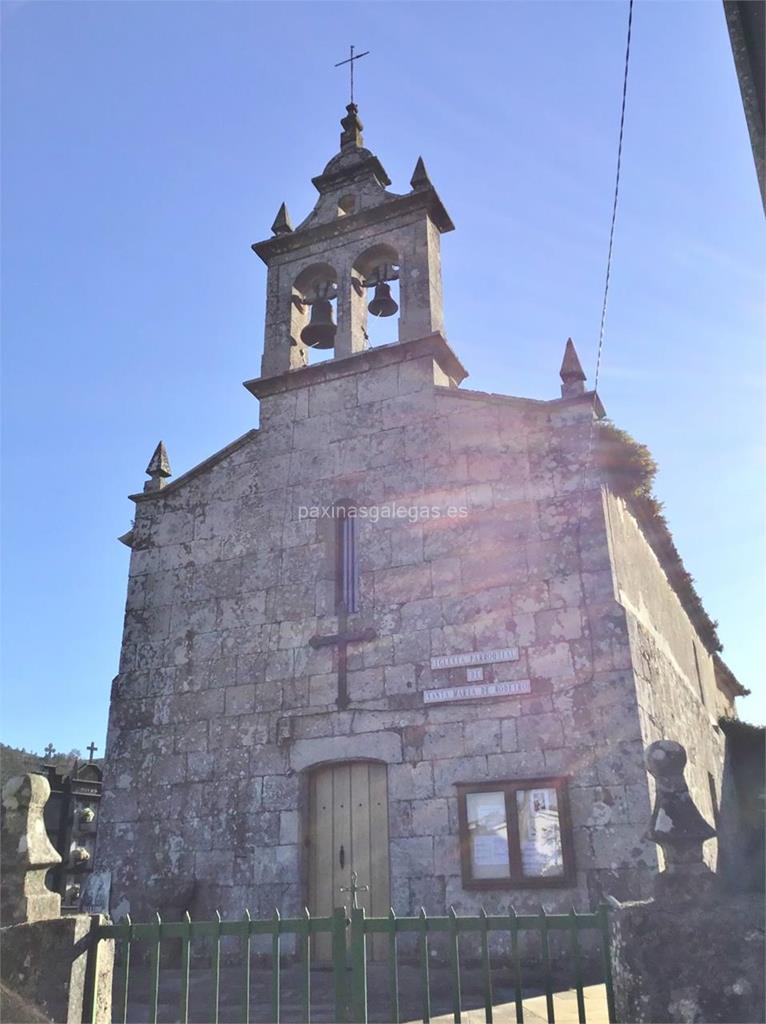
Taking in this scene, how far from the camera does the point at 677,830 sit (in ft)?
14.3

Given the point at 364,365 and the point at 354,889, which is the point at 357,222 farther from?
the point at 354,889

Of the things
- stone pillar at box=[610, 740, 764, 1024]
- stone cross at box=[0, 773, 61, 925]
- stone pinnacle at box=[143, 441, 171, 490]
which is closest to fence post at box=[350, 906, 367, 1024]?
stone pillar at box=[610, 740, 764, 1024]

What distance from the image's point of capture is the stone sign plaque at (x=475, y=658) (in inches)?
363

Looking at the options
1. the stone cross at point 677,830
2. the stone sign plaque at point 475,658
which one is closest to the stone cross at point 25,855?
the stone cross at point 677,830

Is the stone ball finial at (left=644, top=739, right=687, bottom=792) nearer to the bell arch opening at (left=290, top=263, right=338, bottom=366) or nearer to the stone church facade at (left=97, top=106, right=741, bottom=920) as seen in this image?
the stone church facade at (left=97, top=106, right=741, bottom=920)

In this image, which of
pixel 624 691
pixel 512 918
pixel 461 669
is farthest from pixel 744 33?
pixel 461 669

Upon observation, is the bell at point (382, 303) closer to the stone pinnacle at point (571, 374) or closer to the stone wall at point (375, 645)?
the stone wall at point (375, 645)

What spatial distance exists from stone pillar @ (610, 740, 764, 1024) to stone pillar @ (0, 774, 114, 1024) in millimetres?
3160

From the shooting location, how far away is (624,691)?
859cm

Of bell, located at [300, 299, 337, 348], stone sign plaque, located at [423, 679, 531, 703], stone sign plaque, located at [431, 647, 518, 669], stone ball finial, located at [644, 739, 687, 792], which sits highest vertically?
bell, located at [300, 299, 337, 348]

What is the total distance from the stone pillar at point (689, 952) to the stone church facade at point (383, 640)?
13.8 ft

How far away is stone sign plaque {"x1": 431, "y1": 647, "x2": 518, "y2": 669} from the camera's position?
9.21m

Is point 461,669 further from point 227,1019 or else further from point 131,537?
point 131,537

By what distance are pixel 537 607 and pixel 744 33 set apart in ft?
21.1
